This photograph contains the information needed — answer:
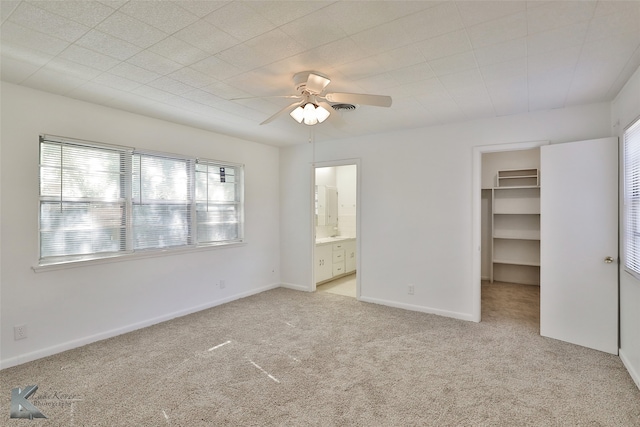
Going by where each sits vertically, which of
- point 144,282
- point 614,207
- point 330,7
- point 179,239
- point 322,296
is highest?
point 330,7

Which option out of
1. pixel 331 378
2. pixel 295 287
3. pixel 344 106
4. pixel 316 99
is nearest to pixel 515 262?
pixel 295 287

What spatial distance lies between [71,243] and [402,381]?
10.9 feet

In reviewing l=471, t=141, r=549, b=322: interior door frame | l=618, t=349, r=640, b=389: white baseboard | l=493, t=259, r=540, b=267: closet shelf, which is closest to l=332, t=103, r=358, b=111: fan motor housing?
l=471, t=141, r=549, b=322: interior door frame

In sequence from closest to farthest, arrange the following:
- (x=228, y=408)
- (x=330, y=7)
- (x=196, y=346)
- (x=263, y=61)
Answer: (x=330, y=7), (x=228, y=408), (x=263, y=61), (x=196, y=346)

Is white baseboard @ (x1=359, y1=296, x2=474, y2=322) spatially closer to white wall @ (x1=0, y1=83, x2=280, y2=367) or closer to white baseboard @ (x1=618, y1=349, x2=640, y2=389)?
white baseboard @ (x1=618, y1=349, x2=640, y2=389)

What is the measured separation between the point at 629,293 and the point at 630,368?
0.60 m

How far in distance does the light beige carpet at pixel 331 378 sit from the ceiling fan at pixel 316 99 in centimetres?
211

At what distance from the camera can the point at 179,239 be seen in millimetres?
4070

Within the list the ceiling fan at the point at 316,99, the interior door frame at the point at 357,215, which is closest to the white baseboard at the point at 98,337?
the interior door frame at the point at 357,215

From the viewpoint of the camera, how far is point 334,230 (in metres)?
6.94

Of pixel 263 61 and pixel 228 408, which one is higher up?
pixel 263 61

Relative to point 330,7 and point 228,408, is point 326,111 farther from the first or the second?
point 228,408

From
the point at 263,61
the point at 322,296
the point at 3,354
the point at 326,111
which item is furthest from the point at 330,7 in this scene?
the point at 322,296

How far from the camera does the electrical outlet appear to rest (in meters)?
2.72
